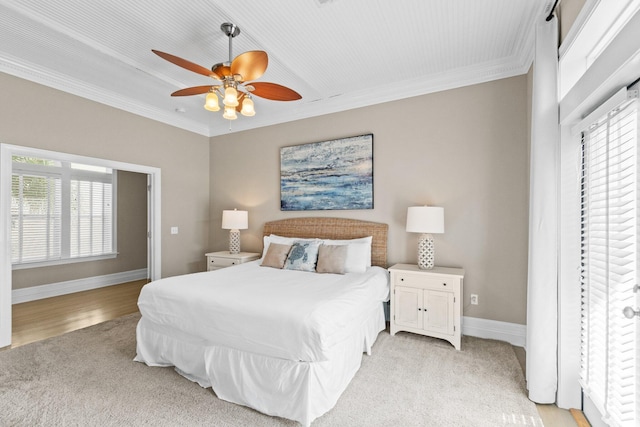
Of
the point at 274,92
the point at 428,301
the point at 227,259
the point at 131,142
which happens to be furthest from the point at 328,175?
the point at 131,142

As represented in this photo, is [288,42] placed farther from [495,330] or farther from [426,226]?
[495,330]

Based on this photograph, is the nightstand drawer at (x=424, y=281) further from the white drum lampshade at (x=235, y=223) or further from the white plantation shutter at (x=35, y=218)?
the white plantation shutter at (x=35, y=218)

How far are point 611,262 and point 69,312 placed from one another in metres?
5.52

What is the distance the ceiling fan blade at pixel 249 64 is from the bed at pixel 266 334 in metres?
1.67

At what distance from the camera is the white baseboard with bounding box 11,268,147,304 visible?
174 inches

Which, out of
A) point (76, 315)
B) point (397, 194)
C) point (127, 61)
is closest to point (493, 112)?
point (397, 194)

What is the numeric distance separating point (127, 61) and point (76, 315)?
3.21 meters

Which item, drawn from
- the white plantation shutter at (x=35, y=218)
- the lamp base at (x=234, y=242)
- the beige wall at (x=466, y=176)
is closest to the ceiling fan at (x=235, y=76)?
the beige wall at (x=466, y=176)

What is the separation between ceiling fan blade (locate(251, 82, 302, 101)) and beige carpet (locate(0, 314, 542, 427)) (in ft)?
7.78

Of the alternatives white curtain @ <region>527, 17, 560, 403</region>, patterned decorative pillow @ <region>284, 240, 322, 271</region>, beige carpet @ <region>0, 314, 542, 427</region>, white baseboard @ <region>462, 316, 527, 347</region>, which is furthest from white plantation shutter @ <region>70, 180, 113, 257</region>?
white curtain @ <region>527, 17, 560, 403</region>

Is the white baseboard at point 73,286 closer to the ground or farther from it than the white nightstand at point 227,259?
closer to the ground

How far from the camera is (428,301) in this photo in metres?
2.92

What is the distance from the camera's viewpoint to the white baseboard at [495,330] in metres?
2.94

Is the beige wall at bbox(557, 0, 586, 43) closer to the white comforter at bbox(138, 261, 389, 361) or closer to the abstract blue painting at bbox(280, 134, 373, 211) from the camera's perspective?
the abstract blue painting at bbox(280, 134, 373, 211)
